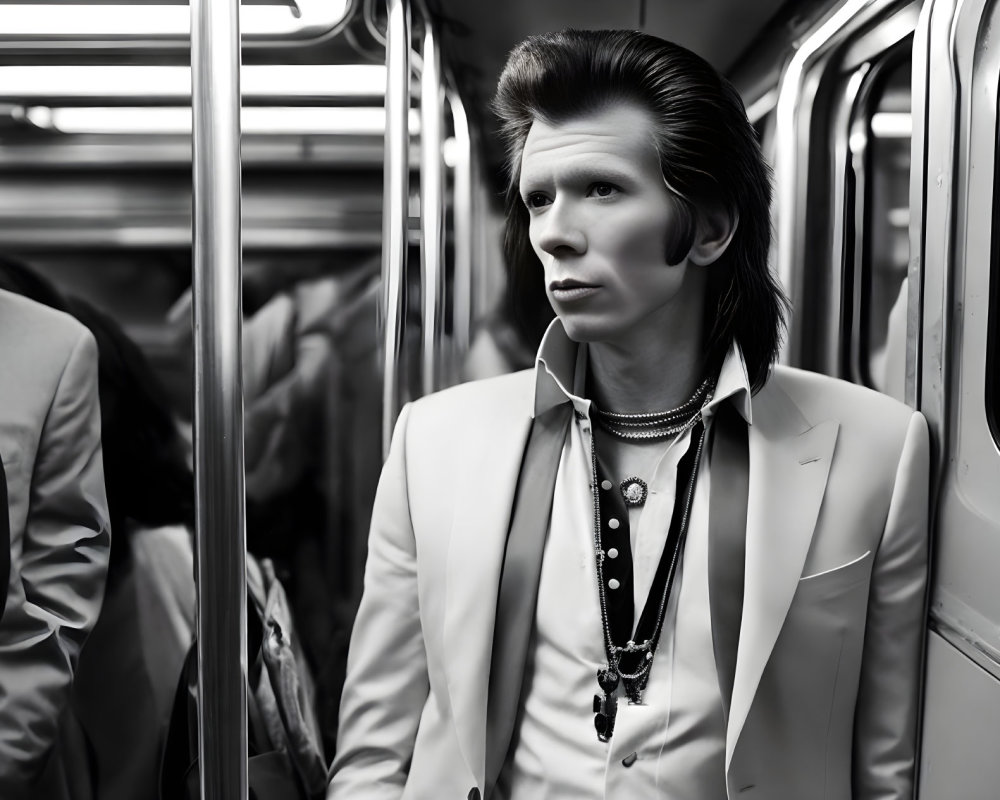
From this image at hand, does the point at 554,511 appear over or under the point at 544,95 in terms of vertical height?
under

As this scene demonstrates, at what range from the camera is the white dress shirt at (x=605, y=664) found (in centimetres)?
101

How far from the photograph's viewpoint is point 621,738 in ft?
3.30

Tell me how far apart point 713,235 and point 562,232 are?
0.20 metres

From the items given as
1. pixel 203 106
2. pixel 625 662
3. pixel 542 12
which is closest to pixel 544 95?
pixel 542 12

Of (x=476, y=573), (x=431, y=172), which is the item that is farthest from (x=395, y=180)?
(x=476, y=573)

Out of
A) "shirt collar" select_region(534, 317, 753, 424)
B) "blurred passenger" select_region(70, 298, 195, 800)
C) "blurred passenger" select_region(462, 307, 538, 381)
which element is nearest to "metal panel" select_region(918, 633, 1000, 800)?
"shirt collar" select_region(534, 317, 753, 424)

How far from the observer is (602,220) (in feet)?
3.36

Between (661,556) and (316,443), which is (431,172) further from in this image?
(661,556)

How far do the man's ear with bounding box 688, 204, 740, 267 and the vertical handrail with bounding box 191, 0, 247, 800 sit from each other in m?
0.54

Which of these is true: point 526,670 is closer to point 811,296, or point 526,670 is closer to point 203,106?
point 811,296

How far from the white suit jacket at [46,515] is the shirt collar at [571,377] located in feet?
1.86

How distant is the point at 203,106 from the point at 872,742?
1057mm

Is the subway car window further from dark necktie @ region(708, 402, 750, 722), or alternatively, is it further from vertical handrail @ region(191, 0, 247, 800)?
vertical handrail @ region(191, 0, 247, 800)

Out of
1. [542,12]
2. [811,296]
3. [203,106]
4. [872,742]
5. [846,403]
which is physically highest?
[542,12]
